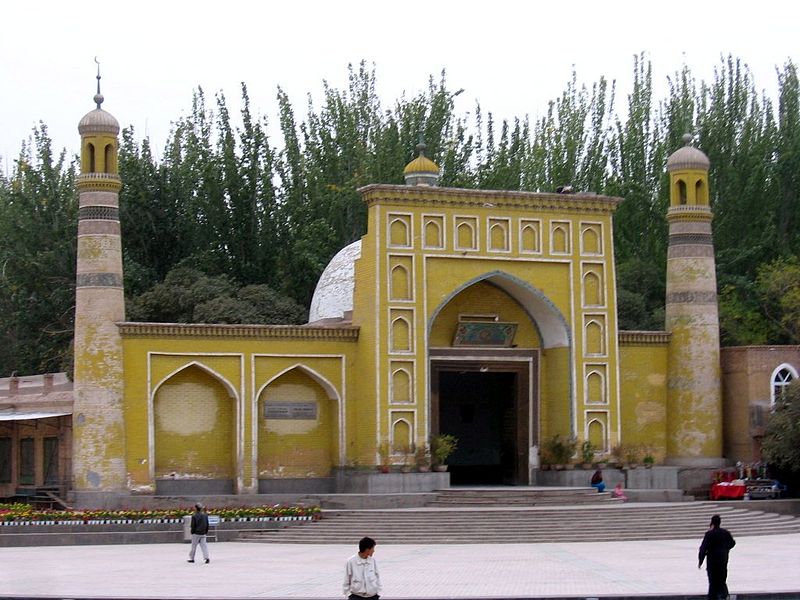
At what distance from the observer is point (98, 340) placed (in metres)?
27.6

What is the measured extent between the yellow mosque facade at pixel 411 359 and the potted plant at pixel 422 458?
0.12 m

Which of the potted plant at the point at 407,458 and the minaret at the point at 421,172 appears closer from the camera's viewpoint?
the potted plant at the point at 407,458

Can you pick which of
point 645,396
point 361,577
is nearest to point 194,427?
point 645,396

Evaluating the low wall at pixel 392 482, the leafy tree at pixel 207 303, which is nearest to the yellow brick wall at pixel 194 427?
the low wall at pixel 392 482

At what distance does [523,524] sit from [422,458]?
397 centimetres

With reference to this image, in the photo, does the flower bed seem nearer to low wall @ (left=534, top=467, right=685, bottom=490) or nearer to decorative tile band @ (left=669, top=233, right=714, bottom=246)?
low wall @ (left=534, top=467, right=685, bottom=490)

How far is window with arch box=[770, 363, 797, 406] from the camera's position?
30844 millimetres

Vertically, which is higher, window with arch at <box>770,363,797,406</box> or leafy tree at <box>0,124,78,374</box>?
leafy tree at <box>0,124,78,374</box>

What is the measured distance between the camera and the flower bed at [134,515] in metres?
25.0

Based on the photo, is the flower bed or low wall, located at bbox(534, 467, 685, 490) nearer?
the flower bed

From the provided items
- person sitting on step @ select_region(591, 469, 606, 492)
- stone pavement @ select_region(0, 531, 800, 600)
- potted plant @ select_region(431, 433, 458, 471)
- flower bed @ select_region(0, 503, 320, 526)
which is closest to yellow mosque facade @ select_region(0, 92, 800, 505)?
potted plant @ select_region(431, 433, 458, 471)

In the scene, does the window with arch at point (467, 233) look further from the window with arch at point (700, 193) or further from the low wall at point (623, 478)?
the window with arch at point (700, 193)

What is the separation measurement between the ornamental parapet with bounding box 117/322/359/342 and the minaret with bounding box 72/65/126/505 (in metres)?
0.42

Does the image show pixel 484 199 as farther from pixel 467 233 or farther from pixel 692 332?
pixel 692 332
